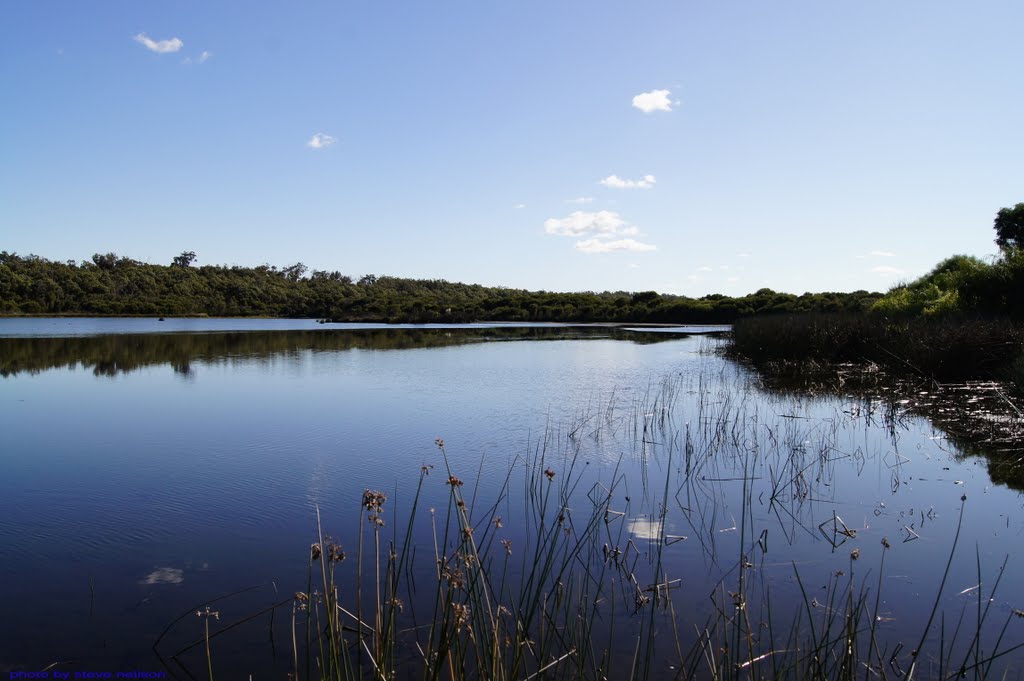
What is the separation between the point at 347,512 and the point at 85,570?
1.71 meters

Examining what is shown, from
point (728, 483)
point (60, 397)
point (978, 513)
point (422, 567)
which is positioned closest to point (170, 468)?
point (422, 567)

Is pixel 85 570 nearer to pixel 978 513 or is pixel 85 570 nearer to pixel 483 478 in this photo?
pixel 483 478

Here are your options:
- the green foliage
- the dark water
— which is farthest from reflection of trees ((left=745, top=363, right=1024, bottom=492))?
the green foliage

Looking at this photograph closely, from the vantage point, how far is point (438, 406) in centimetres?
1041

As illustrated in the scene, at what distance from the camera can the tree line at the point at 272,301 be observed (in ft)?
176

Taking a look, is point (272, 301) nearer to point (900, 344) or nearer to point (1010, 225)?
point (1010, 225)

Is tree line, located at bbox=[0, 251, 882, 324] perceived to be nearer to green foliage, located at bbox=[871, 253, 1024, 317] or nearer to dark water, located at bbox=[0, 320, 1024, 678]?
green foliage, located at bbox=[871, 253, 1024, 317]

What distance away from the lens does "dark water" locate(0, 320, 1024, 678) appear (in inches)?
141

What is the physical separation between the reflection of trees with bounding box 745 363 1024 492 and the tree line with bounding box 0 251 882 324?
3076 centimetres

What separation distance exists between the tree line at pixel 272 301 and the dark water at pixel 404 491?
37007mm

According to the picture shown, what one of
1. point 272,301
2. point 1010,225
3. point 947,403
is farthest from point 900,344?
point 272,301

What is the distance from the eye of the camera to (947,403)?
10219 mm

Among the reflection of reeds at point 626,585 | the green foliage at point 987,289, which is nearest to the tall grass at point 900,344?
the green foliage at point 987,289

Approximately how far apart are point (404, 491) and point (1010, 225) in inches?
1529
